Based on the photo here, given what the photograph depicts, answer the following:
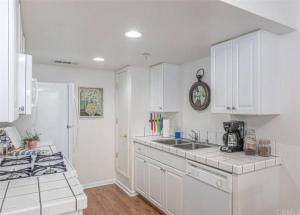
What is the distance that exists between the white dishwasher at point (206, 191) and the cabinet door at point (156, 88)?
130cm

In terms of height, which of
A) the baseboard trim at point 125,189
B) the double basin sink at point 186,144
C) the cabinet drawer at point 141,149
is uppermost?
the double basin sink at point 186,144

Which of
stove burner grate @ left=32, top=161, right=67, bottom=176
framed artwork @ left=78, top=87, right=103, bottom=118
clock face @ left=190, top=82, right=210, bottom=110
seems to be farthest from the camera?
framed artwork @ left=78, top=87, right=103, bottom=118

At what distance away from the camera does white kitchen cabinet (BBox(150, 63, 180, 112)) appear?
3.20m

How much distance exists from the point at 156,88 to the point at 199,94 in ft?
2.40

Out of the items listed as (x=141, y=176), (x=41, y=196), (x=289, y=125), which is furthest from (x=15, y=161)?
(x=289, y=125)

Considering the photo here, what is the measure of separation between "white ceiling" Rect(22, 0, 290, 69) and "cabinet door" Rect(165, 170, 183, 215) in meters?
1.48

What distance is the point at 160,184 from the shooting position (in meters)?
2.70

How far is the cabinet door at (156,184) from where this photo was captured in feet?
8.80

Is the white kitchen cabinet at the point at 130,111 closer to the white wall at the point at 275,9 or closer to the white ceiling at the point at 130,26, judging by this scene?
the white ceiling at the point at 130,26

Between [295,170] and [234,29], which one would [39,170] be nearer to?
[234,29]

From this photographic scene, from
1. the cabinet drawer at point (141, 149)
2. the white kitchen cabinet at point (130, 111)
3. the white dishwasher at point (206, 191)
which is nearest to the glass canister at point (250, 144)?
the white dishwasher at point (206, 191)

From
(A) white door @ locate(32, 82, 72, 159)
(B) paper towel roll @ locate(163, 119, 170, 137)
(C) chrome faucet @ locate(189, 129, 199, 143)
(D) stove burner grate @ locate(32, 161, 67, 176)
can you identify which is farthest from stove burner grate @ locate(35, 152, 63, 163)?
(C) chrome faucet @ locate(189, 129, 199, 143)

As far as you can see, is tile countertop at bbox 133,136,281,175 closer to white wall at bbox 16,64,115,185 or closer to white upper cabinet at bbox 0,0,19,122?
white upper cabinet at bbox 0,0,19,122

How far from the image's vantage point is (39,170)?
1.48 metres
